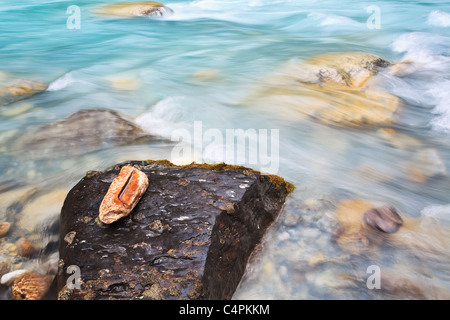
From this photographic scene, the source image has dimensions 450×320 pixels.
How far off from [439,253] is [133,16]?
12279 mm

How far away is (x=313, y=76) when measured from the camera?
25.0ft

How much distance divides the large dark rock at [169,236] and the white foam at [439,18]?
10808 millimetres

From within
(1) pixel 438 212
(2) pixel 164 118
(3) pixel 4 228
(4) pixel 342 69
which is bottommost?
(3) pixel 4 228

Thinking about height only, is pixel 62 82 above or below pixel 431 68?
below

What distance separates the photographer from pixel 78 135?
5.50 metres

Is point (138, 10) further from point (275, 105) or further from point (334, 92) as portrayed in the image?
point (334, 92)

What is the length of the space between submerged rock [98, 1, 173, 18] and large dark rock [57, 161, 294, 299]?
1093cm

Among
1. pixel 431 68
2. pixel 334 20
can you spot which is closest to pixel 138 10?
pixel 334 20

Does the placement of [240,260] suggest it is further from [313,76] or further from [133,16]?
[133,16]

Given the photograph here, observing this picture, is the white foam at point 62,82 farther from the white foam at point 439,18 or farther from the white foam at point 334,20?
the white foam at point 439,18

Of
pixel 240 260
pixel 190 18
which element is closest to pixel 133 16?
pixel 190 18

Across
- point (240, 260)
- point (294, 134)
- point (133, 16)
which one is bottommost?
point (240, 260)

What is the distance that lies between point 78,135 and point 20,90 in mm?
A: 2717

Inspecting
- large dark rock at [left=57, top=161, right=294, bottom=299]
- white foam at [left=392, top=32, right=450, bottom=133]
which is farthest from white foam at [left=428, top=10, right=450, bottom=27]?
large dark rock at [left=57, top=161, right=294, bottom=299]
